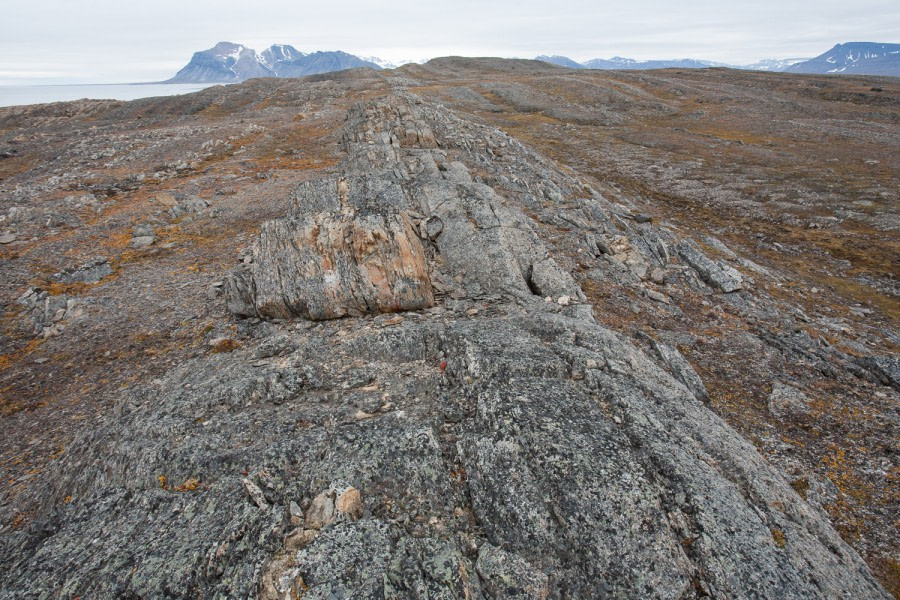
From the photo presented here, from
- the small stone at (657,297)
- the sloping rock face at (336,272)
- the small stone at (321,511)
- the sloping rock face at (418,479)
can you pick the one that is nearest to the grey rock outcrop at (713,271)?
the small stone at (657,297)

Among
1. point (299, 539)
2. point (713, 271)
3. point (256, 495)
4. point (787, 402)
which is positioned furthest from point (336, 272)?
point (713, 271)

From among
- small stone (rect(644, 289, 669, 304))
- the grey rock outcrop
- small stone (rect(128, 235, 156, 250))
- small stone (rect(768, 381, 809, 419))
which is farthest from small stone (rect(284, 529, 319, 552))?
small stone (rect(128, 235, 156, 250))

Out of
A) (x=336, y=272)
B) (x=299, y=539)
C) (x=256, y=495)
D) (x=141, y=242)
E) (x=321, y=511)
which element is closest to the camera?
(x=299, y=539)

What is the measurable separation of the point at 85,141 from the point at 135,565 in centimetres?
6745

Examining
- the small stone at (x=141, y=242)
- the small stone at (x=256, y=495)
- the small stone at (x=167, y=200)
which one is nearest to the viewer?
the small stone at (x=256, y=495)

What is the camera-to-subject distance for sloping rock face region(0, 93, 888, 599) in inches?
264

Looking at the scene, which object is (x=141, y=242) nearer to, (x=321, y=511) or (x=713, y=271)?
(x=321, y=511)

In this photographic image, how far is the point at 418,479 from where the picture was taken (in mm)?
8117

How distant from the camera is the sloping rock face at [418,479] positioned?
6.71 meters

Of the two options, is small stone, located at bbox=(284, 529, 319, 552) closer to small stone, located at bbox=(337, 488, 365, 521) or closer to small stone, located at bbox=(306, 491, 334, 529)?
small stone, located at bbox=(306, 491, 334, 529)

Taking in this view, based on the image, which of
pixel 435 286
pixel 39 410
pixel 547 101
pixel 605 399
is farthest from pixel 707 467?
pixel 547 101

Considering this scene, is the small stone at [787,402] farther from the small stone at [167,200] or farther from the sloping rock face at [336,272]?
the small stone at [167,200]

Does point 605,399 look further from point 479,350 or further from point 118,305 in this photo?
point 118,305

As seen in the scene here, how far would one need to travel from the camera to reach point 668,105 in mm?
89188
